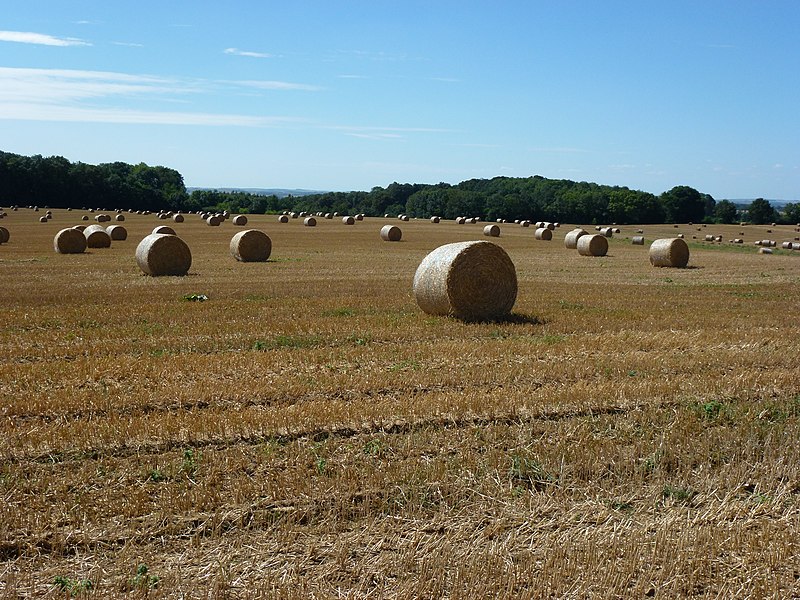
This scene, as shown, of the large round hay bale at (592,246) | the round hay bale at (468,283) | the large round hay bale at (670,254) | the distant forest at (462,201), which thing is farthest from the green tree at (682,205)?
the round hay bale at (468,283)

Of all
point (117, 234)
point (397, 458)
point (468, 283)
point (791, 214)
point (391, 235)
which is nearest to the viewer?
point (397, 458)

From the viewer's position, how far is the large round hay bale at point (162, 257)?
24.3 meters

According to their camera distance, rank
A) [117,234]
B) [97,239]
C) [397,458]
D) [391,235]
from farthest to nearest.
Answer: [391,235]
[117,234]
[97,239]
[397,458]

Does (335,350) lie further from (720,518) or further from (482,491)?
(720,518)

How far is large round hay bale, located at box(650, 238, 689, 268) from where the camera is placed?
3075 centimetres

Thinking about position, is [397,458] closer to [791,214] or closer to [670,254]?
[670,254]

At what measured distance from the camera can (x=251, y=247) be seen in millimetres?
30438

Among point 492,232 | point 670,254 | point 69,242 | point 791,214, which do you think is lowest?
point 69,242

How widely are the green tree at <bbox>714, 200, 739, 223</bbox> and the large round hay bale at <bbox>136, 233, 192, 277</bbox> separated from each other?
92.9 metres

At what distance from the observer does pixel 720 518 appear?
620 centimetres

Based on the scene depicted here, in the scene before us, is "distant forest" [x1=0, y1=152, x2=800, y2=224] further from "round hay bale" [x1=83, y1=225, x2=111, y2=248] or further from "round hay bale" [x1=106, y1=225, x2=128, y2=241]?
"round hay bale" [x1=83, y1=225, x2=111, y2=248]

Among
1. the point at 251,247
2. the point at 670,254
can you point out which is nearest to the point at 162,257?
the point at 251,247

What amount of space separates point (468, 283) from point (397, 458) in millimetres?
8399

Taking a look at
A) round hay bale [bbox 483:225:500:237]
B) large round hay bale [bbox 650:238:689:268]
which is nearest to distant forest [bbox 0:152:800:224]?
round hay bale [bbox 483:225:500:237]
